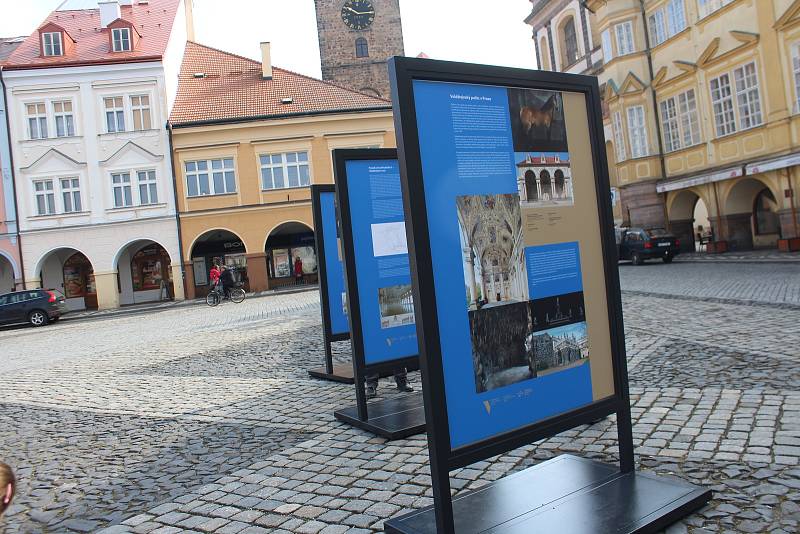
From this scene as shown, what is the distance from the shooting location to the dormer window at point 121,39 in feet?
112

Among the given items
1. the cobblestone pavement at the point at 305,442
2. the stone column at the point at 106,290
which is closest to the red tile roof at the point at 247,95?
the stone column at the point at 106,290

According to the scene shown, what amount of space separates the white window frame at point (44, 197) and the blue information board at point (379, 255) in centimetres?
3112

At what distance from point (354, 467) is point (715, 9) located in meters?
24.5

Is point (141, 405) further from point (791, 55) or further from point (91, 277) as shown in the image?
point (91, 277)

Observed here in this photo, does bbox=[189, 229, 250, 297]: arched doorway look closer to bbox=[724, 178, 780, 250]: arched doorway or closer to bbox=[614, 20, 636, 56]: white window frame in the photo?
bbox=[614, 20, 636, 56]: white window frame

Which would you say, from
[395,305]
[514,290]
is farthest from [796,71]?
[514,290]

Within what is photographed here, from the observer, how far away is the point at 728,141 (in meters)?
24.0

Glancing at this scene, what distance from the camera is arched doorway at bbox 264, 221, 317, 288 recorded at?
36031mm

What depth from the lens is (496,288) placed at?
327cm

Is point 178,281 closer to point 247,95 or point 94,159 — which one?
point 94,159

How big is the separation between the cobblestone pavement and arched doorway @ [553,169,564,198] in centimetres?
174

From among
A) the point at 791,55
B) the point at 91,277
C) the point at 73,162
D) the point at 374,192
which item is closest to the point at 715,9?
the point at 791,55

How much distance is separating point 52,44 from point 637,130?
2825 centimetres

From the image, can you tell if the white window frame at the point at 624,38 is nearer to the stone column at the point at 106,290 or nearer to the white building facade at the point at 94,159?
the white building facade at the point at 94,159
